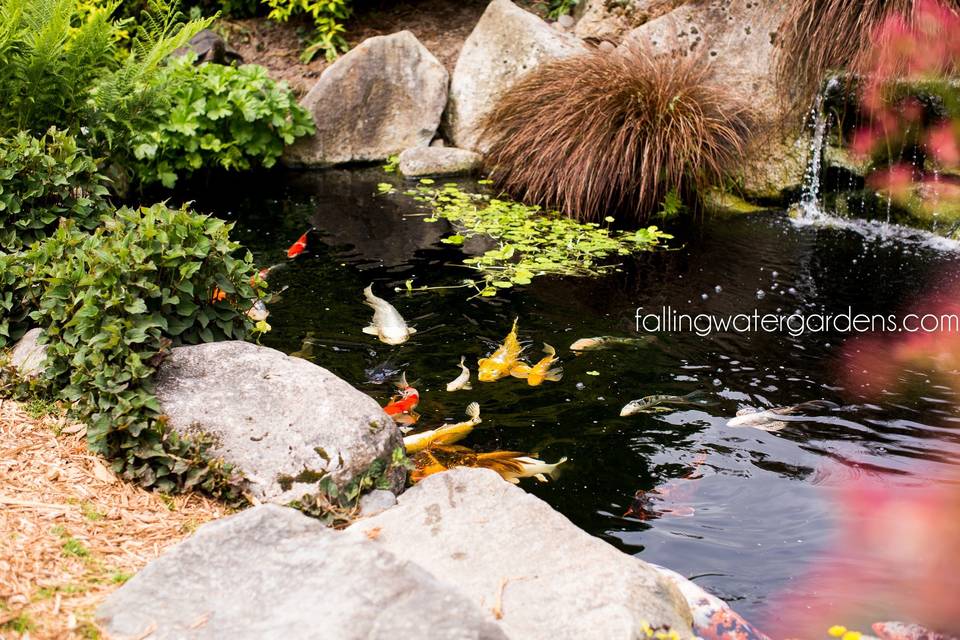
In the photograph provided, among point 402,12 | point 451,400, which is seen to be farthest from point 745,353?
point 402,12

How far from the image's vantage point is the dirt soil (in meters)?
9.59

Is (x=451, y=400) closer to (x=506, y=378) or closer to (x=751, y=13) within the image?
(x=506, y=378)

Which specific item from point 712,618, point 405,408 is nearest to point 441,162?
point 405,408

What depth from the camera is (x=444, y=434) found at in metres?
3.79

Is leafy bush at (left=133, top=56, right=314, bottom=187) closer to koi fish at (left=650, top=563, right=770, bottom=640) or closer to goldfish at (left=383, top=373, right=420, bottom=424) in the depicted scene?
goldfish at (left=383, top=373, right=420, bottom=424)

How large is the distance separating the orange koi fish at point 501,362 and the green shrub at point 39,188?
2.14 metres

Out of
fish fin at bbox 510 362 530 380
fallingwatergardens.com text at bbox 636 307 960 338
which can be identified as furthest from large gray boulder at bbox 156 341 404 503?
fallingwatergardens.com text at bbox 636 307 960 338

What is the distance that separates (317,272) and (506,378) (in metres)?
2.01

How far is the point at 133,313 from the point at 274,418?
67 cm

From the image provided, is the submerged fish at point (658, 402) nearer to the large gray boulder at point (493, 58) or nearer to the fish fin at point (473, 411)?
A: the fish fin at point (473, 411)

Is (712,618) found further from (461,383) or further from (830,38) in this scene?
(830,38)

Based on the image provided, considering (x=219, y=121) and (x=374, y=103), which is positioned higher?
(x=374, y=103)

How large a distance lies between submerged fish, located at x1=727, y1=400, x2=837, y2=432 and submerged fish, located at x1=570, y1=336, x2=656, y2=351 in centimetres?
89

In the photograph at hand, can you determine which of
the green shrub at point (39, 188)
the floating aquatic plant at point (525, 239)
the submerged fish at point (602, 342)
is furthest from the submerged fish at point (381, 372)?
the green shrub at point (39, 188)
